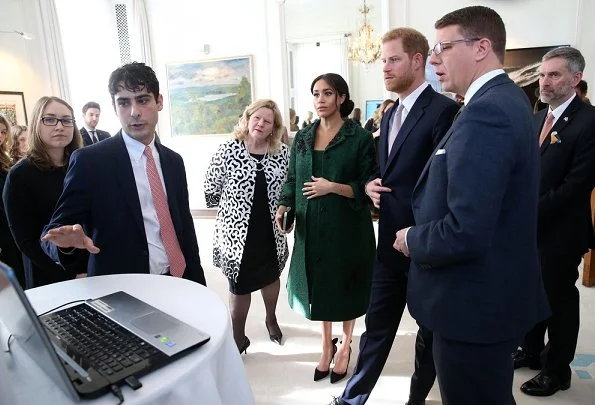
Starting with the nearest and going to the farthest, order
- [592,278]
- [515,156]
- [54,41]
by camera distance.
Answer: [515,156], [592,278], [54,41]

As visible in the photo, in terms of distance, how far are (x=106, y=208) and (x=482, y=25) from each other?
1.42 m

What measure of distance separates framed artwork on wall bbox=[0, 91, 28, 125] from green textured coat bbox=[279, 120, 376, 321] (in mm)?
4934

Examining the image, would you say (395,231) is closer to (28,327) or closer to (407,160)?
(407,160)

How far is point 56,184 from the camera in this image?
2041 millimetres

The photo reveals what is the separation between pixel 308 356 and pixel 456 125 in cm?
196

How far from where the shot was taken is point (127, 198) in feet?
5.17

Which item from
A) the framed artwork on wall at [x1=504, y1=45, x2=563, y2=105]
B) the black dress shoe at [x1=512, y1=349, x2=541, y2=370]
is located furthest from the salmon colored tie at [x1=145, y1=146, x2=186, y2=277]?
the framed artwork on wall at [x1=504, y1=45, x2=563, y2=105]

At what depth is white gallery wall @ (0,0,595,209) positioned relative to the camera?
5641 millimetres

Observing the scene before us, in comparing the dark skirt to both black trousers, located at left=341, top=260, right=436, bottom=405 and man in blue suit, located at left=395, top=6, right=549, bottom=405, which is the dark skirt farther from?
man in blue suit, located at left=395, top=6, right=549, bottom=405

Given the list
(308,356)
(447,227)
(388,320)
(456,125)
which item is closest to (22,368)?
(447,227)

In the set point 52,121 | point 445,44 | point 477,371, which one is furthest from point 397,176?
point 52,121

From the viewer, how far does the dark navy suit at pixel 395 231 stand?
1800 millimetres

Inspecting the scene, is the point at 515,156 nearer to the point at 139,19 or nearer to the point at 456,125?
the point at 456,125

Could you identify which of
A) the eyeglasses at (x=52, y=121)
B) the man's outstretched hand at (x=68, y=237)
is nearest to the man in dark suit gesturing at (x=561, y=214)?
the man's outstretched hand at (x=68, y=237)
